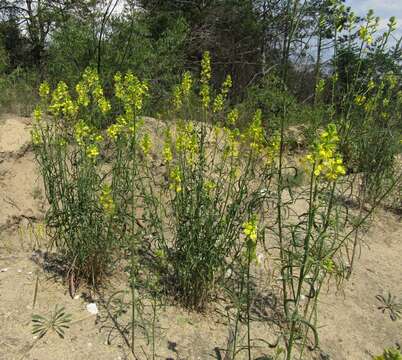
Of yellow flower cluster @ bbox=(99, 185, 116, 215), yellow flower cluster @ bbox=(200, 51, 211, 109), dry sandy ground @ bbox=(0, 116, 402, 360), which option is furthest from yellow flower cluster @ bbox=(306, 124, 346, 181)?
yellow flower cluster @ bbox=(200, 51, 211, 109)

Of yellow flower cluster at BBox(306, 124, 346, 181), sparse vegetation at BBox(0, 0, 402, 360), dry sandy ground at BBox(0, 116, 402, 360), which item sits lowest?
dry sandy ground at BBox(0, 116, 402, 360)

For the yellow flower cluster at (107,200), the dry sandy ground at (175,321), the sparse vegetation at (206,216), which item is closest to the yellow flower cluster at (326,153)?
the sparse vegetation at (206,216)

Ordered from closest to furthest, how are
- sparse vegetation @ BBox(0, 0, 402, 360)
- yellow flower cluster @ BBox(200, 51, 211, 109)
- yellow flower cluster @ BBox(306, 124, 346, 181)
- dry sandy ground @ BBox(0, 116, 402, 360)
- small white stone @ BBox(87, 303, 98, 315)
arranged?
yellow flower cluster @ BBox(306, 124, 346, 181) → sparse vegetation @ BBox(0, 0, 402, 360) → dry sandy ground @ BBox(0, 116, 402, 360) → small white stone @ BBox(87, 303, 98, 315) → yellow flower cluster @ BBox(200, 51, 211, 109)

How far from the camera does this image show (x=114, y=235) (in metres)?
2.51

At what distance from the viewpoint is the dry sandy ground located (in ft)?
6.74

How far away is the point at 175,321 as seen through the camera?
94.0 inches

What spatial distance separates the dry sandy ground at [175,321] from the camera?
2055 mm

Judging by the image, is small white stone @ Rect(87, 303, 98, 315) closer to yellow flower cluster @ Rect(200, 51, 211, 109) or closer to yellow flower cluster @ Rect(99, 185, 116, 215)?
yellow flower cluster @ Rect(99, 185, 116, 215)

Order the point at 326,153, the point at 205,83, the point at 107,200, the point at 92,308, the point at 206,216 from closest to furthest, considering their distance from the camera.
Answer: the point at 326,153, the point at 107,200, the point at 92,308, the point at 206,216, the point at 205,83

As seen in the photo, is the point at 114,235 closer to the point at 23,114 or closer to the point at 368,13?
the point at 368,13

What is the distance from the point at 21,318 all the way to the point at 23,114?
4.19 m

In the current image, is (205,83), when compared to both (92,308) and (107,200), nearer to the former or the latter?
(107,200)

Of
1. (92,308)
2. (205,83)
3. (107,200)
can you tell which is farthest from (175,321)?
(205,83)

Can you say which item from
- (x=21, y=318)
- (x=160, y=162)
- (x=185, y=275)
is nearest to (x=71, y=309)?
(x=21, y=318)
